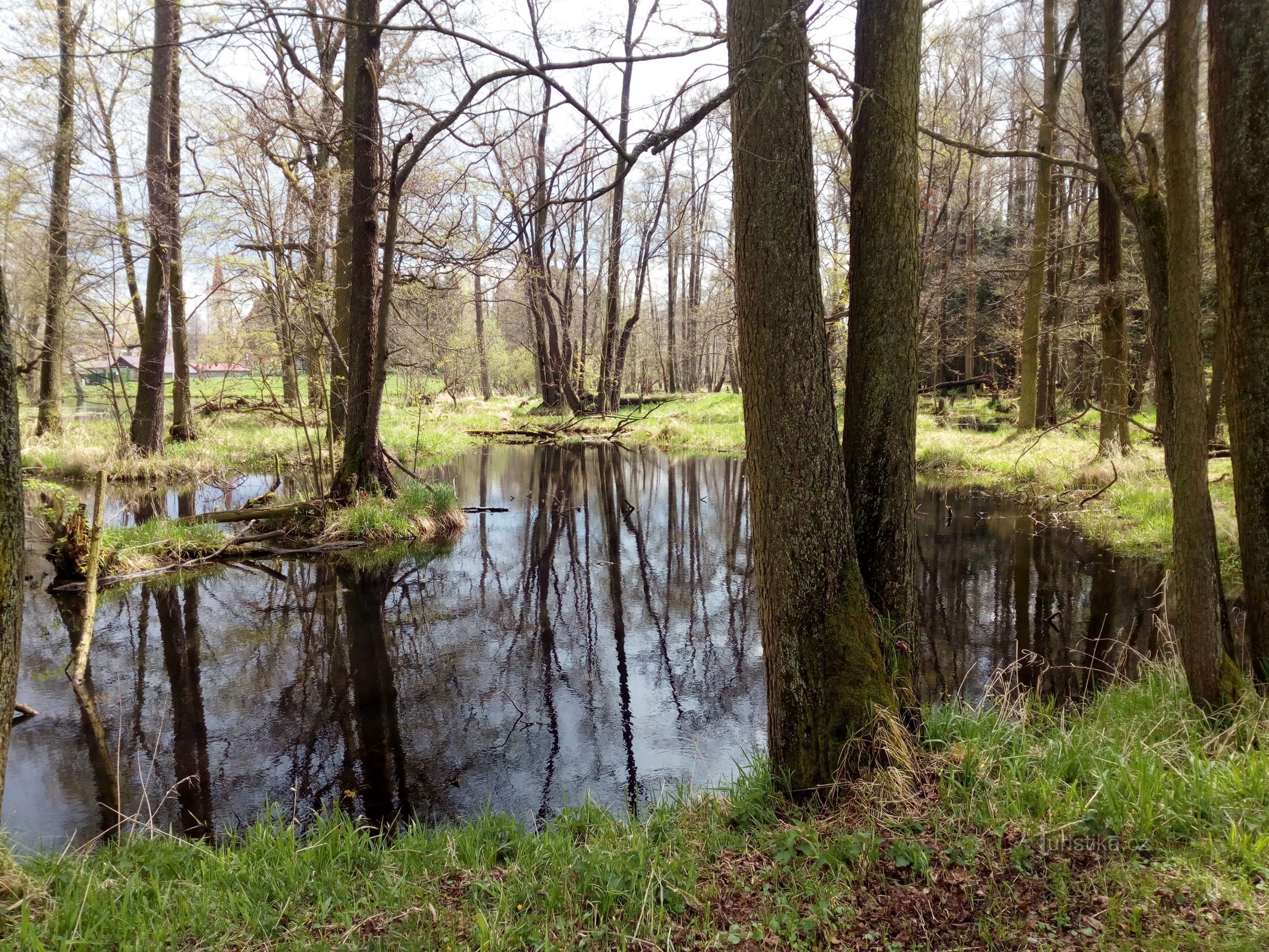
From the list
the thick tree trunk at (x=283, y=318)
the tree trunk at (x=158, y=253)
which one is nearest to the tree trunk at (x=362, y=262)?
the thick tree trunk at (x=283, y=318)

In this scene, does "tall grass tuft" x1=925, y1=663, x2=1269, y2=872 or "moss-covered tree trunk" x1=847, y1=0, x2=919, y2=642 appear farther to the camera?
"moss-covered tree trunk" x1=847, y1=0, x2=919, y2=642

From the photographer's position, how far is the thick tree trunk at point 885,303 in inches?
133

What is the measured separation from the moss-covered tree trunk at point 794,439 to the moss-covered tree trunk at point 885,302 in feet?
1.07

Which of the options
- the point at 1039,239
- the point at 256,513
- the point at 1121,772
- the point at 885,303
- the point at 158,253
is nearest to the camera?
the point at 1121,772

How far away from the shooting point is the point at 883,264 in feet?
11.2

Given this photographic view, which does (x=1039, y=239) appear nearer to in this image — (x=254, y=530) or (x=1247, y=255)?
(x=1247, y=255)

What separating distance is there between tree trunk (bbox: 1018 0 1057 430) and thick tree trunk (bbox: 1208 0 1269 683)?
31.2ft

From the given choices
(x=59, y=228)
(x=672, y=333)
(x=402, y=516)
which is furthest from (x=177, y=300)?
(x=672, y=333)

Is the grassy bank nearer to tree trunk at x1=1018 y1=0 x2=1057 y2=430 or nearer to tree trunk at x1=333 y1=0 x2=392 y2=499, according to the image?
tree trunk at x1=333 y1=0 x2=392 y2=499

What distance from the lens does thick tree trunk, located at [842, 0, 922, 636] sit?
337 cm

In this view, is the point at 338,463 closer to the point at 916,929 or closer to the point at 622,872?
the point at 622,872

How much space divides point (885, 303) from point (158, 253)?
14745 millimetres

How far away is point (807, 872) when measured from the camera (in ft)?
8.66

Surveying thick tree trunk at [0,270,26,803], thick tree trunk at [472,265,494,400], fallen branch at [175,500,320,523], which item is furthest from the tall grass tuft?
thick tree trunk at [472,265,494,400]
